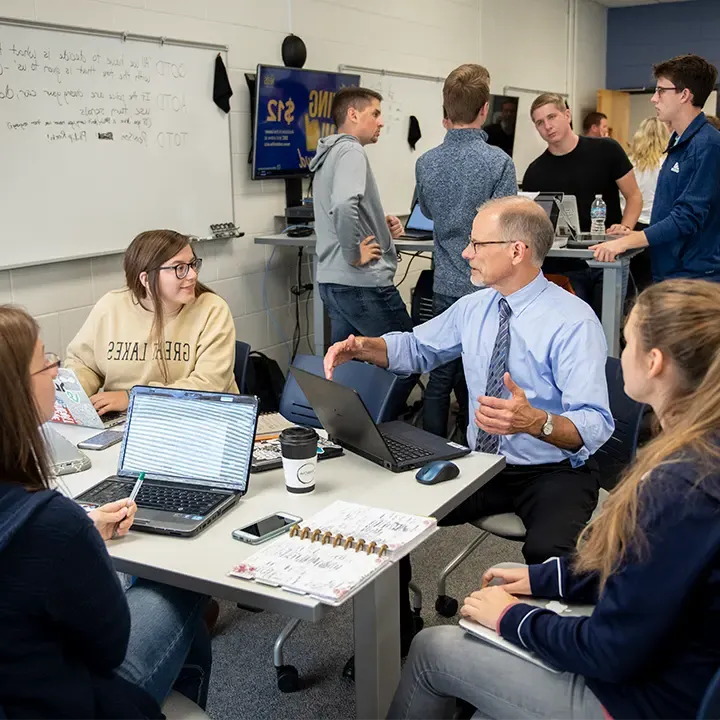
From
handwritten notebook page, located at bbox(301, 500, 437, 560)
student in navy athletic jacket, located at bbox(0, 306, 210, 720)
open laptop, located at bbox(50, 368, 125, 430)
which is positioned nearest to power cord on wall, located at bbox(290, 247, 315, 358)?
open laptop, located at bbox(50, 368, 125, 430)

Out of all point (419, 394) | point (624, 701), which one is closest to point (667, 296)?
point (624, 701)

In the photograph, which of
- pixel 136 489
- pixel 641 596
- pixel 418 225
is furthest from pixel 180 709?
pixel 418 225

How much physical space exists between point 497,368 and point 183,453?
88 centimetres

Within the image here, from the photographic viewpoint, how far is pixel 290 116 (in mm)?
4656

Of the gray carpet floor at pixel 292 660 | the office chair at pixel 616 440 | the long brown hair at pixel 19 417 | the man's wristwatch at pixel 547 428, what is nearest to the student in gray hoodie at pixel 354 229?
the gray carpet floor at pixel 292 660

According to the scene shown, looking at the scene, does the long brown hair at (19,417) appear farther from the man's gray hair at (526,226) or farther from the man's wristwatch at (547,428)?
the man's gray hair at (526,226)

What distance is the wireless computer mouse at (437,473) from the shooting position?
1883mm

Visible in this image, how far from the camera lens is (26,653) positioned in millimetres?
1199

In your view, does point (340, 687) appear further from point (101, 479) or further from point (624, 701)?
point (624, 701)

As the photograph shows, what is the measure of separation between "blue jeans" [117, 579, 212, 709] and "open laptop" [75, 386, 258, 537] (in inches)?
6.4

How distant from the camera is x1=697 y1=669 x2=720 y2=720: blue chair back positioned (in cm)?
118

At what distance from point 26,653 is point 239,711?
1.18m

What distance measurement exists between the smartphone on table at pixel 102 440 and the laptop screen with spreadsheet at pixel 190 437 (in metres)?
0.27

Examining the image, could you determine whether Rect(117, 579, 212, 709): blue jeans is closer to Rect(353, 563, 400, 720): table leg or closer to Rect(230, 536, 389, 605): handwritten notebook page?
Rect(230, 536, 389, 605): handwritten notebook page
